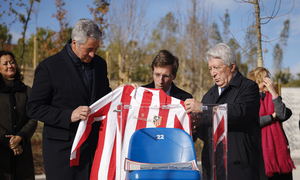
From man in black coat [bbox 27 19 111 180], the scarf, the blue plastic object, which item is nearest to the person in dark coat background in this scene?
man in black coat [bbox 27 19 111 180]

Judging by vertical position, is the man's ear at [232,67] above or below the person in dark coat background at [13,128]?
above

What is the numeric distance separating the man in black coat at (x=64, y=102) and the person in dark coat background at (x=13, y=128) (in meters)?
1.10

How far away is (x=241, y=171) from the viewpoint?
91.4 inches

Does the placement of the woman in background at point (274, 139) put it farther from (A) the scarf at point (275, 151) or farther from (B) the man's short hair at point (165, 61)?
(B) the man's short hair at point (165, 61)

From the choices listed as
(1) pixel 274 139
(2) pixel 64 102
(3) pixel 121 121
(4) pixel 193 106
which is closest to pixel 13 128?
(2) pixel 64 102

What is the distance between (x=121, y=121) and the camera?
87.4 inches

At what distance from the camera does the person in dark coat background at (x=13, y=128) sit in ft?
10.9

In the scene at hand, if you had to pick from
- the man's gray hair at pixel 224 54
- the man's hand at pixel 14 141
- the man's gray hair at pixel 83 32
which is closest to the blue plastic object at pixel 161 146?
the man's gray hair at pixel 224 54

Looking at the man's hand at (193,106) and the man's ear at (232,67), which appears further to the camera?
the man's ear at (232,67)

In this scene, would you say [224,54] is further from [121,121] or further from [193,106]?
[121,121]

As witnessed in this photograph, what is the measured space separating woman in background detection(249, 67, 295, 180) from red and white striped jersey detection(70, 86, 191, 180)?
1.99 m

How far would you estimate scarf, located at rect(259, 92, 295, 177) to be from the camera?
3.73 metres

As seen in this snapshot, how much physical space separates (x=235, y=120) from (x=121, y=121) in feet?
3.24

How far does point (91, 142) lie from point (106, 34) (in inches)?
232
